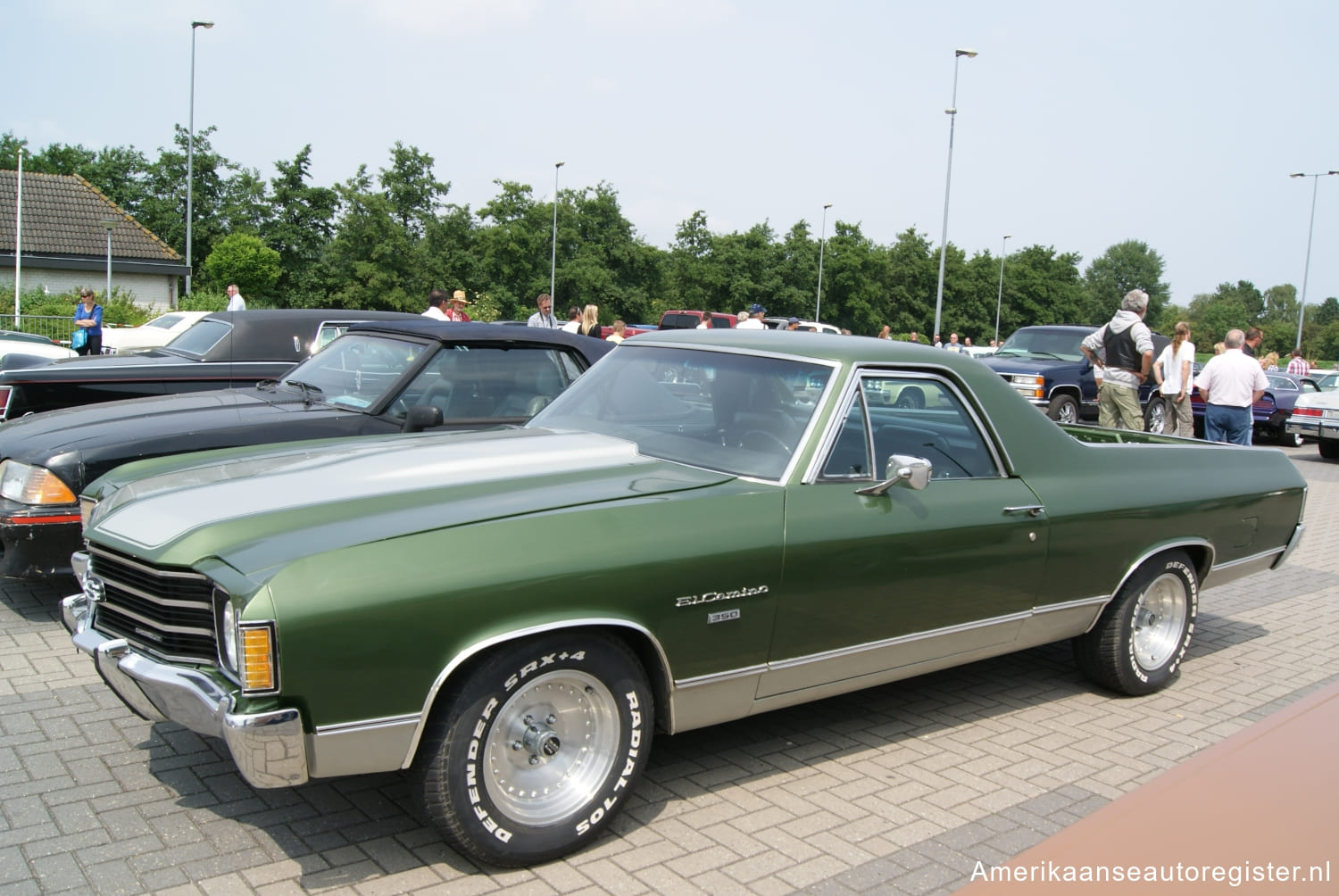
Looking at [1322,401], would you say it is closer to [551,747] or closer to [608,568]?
[608,568]

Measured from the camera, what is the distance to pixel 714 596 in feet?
10.9

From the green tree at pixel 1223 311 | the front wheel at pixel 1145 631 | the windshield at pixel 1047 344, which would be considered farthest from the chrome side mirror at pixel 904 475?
the green tree at pixel 1223 311

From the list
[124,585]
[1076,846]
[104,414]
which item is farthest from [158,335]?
[1076,846]

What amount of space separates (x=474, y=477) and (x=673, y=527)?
0.72m

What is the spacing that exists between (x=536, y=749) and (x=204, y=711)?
0.93m

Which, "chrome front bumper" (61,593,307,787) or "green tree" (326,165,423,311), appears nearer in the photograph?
"chrome front bumper" (61,593,307,787)

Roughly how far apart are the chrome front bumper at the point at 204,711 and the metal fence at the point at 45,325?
26071 millimetres

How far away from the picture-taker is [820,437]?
3.80m

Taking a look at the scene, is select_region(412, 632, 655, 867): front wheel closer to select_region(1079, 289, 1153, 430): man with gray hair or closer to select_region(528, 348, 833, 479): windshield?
select_region(528, 348, 833, 479): windshield

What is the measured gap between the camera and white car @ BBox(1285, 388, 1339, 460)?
17.0 m

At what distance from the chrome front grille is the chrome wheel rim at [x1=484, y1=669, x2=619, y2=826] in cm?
86

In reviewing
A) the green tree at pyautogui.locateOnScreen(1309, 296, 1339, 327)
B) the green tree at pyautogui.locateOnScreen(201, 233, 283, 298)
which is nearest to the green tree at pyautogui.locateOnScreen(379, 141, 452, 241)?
the green tree at pyautogui.locateOnScreen(201, 233, 283, 298)

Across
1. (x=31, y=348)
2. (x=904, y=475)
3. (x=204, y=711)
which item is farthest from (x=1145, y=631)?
(x=31, y=348)

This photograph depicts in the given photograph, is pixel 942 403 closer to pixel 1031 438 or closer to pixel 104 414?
pixel 1031 438
